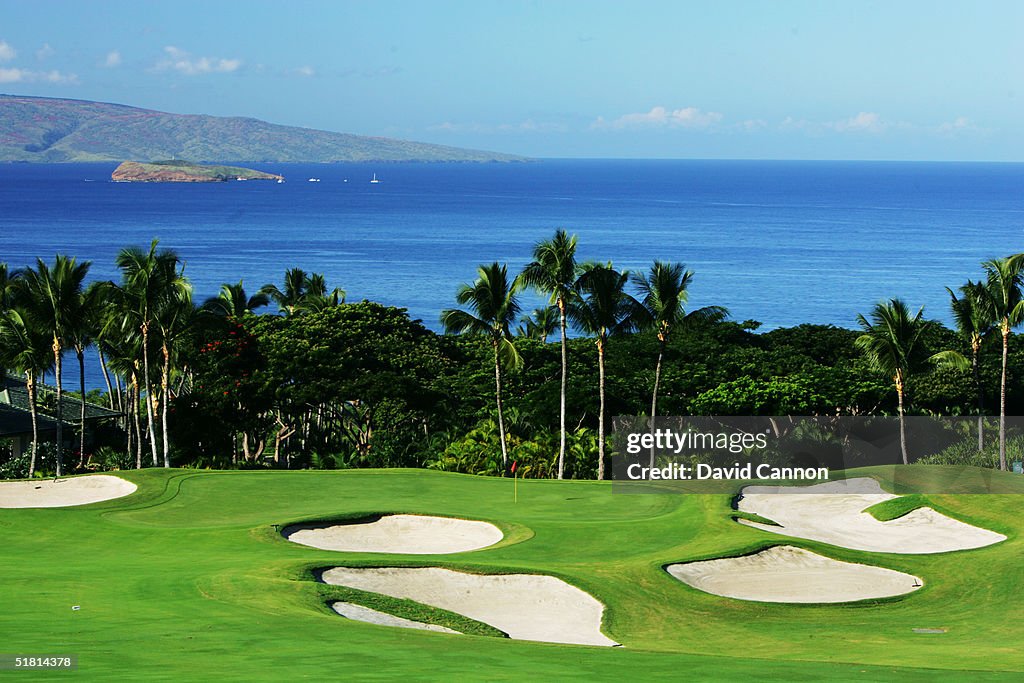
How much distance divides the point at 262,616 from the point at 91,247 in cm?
15185

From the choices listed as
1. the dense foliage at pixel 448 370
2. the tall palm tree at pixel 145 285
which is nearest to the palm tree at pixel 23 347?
the dense foliage at pixel 448 370

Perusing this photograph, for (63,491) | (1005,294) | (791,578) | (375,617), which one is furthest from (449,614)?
(1005,294)

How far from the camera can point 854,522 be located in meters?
29.2

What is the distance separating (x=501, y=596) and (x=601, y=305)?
66.4 ft

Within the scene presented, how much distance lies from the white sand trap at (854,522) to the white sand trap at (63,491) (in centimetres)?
1595

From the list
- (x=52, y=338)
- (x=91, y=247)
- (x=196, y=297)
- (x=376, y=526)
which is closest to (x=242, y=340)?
(x=52, y=338)

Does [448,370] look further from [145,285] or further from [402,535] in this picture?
[402,535]

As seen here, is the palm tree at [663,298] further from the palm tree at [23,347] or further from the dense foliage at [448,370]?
the palm tree at [23,347]

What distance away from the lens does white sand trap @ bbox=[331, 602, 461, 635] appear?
18672mm

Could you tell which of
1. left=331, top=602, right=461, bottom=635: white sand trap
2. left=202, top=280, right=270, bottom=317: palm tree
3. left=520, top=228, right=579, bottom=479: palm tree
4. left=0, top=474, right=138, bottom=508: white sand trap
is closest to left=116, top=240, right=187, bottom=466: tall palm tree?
left=202, top=280, right=270, bottom=317: palm tree

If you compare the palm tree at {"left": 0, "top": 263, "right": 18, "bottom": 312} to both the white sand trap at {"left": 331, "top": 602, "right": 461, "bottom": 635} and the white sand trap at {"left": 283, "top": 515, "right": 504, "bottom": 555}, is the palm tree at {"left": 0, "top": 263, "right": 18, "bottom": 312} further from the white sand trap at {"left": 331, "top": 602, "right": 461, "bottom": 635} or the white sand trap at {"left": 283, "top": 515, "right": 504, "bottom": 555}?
the white sand trap at {"left": 331, "top": 602, "right": 461, "bottom": 635}

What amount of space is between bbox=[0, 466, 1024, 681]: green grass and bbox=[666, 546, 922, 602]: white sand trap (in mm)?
466

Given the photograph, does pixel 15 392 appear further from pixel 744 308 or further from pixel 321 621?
pixel 744 308

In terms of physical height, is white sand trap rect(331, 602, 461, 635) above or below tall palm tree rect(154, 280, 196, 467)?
below
